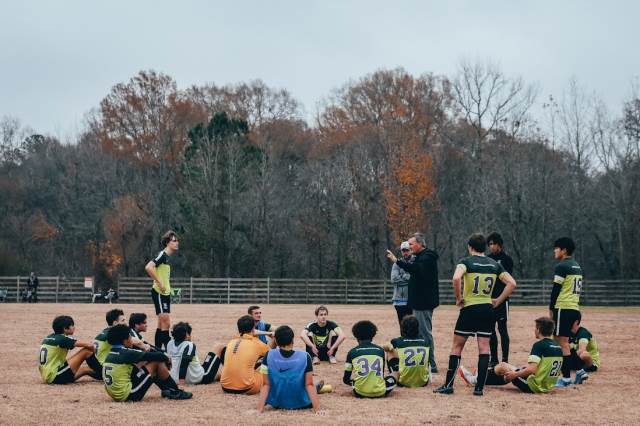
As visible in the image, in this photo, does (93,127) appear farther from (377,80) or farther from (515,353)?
(515,353)

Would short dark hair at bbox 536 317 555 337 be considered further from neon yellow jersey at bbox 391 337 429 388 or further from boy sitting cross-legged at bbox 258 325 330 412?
boy sitting cross-legged at bbox 258 325 330 412

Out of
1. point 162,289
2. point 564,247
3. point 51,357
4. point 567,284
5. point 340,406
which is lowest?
point 340,406

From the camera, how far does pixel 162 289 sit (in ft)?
38.2

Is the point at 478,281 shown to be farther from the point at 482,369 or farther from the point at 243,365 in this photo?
the point at 243,365

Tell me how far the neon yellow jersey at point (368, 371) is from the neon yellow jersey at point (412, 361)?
67 centimetres

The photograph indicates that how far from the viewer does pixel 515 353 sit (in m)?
14.4

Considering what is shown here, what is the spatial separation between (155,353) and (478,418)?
3926mm

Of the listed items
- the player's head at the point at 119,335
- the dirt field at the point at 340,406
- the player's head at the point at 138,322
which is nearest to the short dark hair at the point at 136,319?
the player's head at the point at 138,322


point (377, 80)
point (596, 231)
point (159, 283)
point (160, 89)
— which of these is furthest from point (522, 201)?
point (159, 283)

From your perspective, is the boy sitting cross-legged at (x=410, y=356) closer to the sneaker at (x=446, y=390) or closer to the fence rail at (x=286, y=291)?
the sneaker at (x=446, y=390)

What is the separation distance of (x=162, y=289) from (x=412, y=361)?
4.29m

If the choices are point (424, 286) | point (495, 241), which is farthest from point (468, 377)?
point (495, 241)

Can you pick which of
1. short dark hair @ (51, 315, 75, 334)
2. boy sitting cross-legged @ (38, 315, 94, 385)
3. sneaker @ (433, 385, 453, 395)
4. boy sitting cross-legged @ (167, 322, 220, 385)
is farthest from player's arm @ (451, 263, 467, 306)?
short dark hair @ (51, 315, 75, 334)

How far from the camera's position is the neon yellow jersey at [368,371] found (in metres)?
9.15
